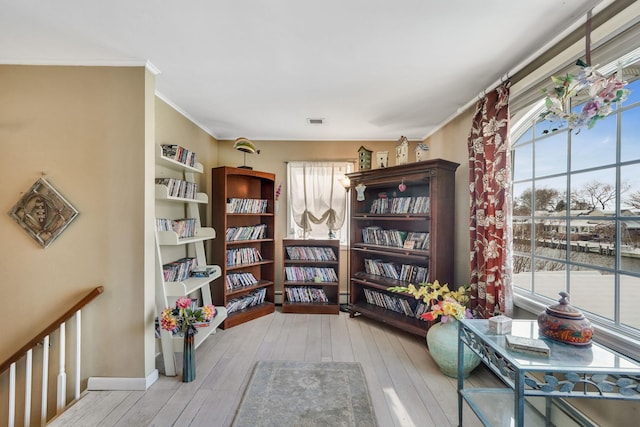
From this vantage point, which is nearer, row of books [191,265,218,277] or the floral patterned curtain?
the floral patterned curtain

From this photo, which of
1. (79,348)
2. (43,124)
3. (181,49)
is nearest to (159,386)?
(79,348)

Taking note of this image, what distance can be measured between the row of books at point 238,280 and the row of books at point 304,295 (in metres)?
0.50

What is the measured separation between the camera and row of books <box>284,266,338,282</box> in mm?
3668

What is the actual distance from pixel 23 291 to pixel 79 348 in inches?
23.3

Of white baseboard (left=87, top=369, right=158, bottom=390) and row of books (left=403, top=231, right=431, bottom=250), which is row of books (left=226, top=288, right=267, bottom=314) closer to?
white baseboard (left=87, top=369, right=158, bottom=390)

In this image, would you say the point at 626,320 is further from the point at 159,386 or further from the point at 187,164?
the point at 187,164

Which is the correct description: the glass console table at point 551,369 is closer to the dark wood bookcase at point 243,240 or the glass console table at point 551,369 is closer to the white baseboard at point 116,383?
the white baseboard at point 116,383

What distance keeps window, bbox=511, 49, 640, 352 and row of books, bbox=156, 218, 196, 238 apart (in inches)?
114

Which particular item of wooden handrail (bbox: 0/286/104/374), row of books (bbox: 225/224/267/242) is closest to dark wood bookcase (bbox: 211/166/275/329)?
row of books (bbox: 225/224/267/242)

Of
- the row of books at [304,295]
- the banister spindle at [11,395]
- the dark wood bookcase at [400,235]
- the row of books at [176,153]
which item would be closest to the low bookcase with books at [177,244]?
the row of books at [176,153]

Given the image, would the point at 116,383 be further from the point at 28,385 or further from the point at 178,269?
the point at 178,269

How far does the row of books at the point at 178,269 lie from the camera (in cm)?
249

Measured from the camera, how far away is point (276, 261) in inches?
157

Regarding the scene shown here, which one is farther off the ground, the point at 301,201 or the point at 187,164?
the point at 187,164
